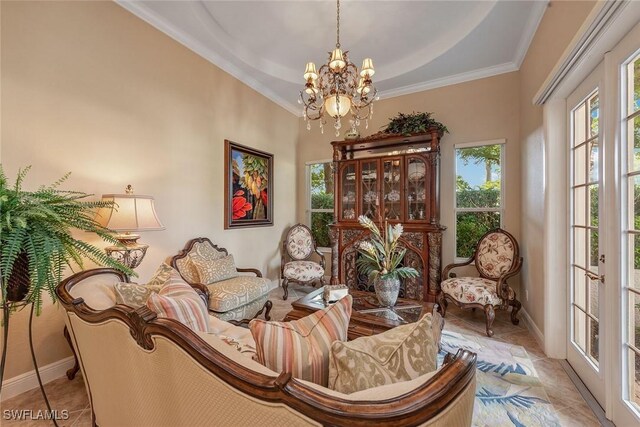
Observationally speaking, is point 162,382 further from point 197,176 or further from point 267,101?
point 267,101

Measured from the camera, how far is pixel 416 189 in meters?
3.68

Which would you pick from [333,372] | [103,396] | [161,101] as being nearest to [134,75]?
[161,101]

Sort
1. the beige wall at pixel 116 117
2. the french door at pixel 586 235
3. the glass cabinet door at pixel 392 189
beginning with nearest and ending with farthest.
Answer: the french door at pixel 586 235, the beige wall at pixel 116 117, the glass cabinet door at pixel 392 189

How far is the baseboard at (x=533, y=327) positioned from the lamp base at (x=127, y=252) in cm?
366

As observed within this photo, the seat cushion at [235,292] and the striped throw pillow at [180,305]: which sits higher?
the striped throw pillow at [180,305]

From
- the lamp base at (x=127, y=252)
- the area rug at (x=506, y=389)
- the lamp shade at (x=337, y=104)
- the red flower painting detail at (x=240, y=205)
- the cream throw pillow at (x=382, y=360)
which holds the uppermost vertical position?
the lamp shade at (x=337, y=104)

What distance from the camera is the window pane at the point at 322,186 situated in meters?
4.77

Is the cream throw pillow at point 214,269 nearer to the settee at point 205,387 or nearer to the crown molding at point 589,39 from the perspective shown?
the settee at point 205,387

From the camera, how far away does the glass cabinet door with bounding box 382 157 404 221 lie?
377cm

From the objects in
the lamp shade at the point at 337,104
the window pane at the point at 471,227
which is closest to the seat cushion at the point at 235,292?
the lamp shade at the point at 337,104

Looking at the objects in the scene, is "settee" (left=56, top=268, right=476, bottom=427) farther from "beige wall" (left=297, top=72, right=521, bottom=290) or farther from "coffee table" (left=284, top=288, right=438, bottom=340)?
"beige wall" (left=297, top=72, right=521, bottom=290)

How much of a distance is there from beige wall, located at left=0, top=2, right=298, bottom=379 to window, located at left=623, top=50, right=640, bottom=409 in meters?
3.62

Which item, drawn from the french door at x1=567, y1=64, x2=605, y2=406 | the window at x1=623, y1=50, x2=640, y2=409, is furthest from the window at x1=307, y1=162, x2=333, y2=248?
the window at x1=623, y1=50, x2=640, y2=409

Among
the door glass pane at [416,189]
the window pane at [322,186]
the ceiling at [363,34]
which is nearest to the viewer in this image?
the ceiling at [363,34]
